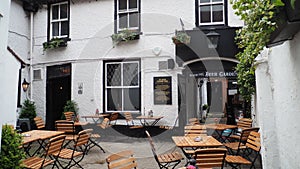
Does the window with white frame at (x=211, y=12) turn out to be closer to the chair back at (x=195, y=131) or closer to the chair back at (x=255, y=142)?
the chair back at (x=195, y=131)

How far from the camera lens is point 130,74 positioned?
29.6ft

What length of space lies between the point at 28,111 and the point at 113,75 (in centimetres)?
354

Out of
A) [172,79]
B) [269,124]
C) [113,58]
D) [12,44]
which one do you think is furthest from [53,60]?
[269,124]

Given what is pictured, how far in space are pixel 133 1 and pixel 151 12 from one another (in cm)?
93

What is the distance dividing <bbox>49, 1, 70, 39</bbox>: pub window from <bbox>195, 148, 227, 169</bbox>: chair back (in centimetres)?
822

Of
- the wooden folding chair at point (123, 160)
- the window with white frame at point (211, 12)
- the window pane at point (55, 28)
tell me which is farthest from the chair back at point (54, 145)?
the window pane at point (55, 28)

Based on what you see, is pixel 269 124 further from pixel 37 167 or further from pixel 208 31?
pixel 208 31

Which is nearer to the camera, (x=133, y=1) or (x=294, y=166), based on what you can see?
(x=294, y=166)

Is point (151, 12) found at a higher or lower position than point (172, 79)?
higher

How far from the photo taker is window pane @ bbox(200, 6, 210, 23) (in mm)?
8148

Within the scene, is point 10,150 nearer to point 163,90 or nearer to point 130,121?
Result: point 130,121

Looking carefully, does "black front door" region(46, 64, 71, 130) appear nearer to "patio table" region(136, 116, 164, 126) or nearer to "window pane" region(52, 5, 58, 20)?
"window pane" region(52, 5, 58, 20)

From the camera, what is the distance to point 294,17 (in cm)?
212

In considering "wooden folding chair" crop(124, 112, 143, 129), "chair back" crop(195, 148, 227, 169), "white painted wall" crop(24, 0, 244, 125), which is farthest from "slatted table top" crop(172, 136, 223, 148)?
"wooden folding chair" crop(124, 112, 143, 129)
